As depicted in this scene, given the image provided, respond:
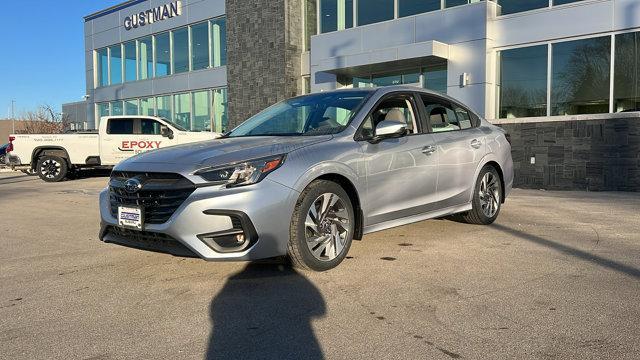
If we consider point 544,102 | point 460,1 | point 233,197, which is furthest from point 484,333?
point 460,1

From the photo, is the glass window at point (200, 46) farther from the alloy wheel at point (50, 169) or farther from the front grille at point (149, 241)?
the front grille at point (149, 241)

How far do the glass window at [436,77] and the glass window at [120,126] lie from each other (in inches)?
347

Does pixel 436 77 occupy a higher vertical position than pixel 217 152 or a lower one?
higher

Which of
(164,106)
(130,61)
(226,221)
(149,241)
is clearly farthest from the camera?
(130,61)

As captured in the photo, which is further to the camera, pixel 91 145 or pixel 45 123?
pixel 45 123

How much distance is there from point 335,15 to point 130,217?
49.7ft

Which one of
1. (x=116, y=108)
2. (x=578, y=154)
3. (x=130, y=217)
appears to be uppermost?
(x=116, y=108)

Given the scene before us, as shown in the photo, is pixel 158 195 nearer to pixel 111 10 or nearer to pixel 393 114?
pixel 393 114

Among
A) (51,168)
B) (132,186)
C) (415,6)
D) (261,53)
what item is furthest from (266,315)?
(261,53)

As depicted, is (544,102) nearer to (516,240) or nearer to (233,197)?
(516,240)

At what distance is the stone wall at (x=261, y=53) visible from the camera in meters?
19.5

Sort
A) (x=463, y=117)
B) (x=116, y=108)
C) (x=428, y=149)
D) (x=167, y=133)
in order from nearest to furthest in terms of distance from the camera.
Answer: (x=428, y=149) → (x=463, y=117) → (x=167, y=133) → (x=116, y=108)

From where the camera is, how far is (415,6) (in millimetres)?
15711

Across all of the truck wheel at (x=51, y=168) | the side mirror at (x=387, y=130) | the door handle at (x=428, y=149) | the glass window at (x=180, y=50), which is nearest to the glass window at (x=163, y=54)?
the glass window at (x=180, y=50)
